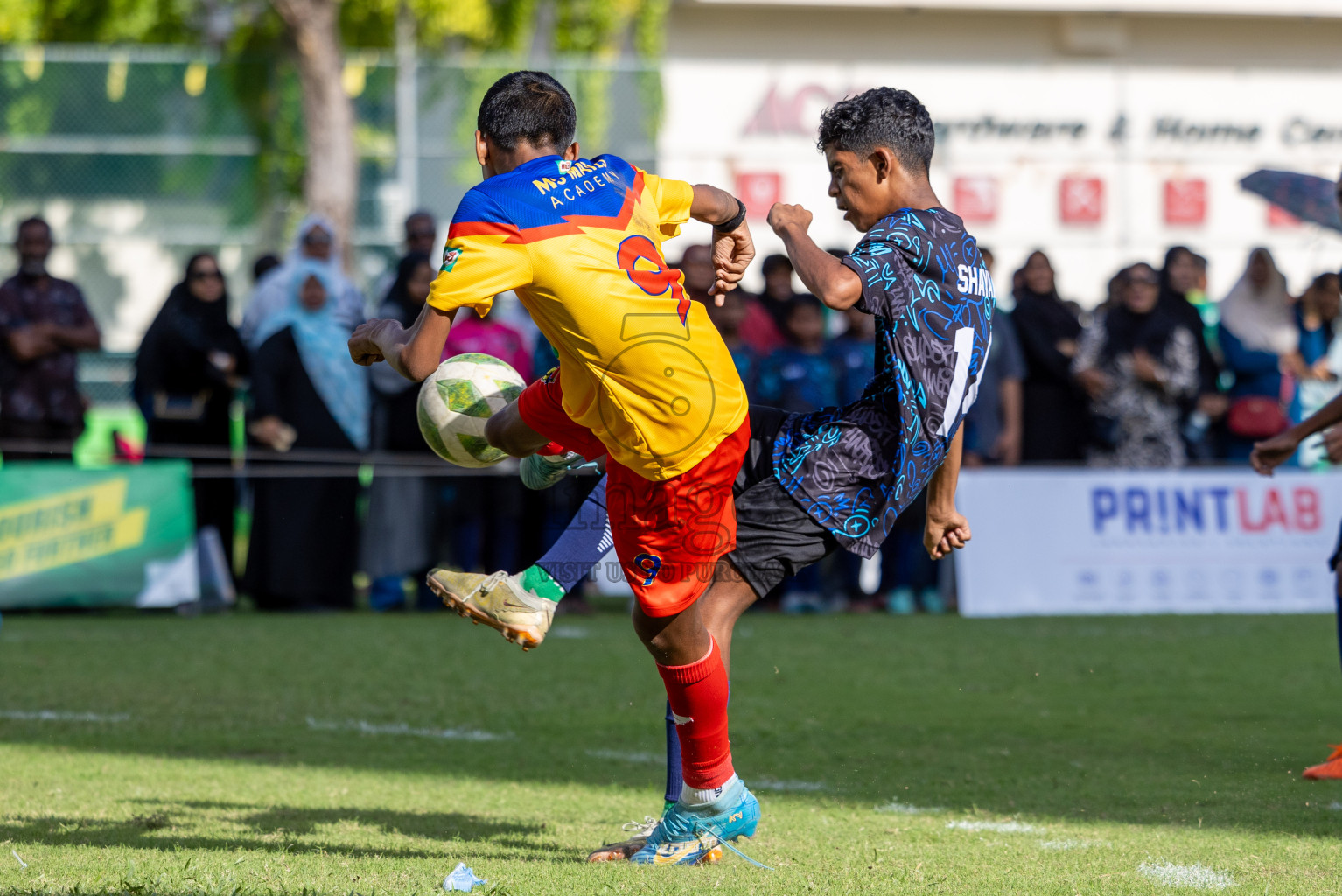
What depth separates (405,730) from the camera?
6.47 meters

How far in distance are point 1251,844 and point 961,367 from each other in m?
1.56

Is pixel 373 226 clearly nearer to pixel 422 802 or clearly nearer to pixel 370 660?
pixel 370 660

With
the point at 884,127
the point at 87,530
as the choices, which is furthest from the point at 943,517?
the point at 87,530

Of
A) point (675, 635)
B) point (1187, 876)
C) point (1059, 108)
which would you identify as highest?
point (1059, 108)

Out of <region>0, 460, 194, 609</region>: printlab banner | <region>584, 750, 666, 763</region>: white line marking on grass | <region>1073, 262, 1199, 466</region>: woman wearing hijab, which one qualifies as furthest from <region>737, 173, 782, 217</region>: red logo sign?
<region>584, 750, 666, 763</region>: white line marking on grass

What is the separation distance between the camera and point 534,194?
3957 millimetres

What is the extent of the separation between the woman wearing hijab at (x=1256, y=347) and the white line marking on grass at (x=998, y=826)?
7.22 meters

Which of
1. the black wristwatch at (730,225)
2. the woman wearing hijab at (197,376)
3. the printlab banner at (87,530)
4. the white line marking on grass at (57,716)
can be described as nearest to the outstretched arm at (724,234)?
the black wristwatch at (730,225)

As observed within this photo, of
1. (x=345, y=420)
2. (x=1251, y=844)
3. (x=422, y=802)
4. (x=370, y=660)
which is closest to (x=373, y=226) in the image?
(x=345, y=420)

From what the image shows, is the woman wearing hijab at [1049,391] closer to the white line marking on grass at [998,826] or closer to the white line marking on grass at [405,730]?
the white line marking on grass at [405,730]

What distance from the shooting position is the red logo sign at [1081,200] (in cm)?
2158

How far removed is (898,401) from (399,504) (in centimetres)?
702

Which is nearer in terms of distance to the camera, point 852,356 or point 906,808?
point 906,808

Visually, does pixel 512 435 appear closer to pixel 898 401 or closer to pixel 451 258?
pixel 451 258
